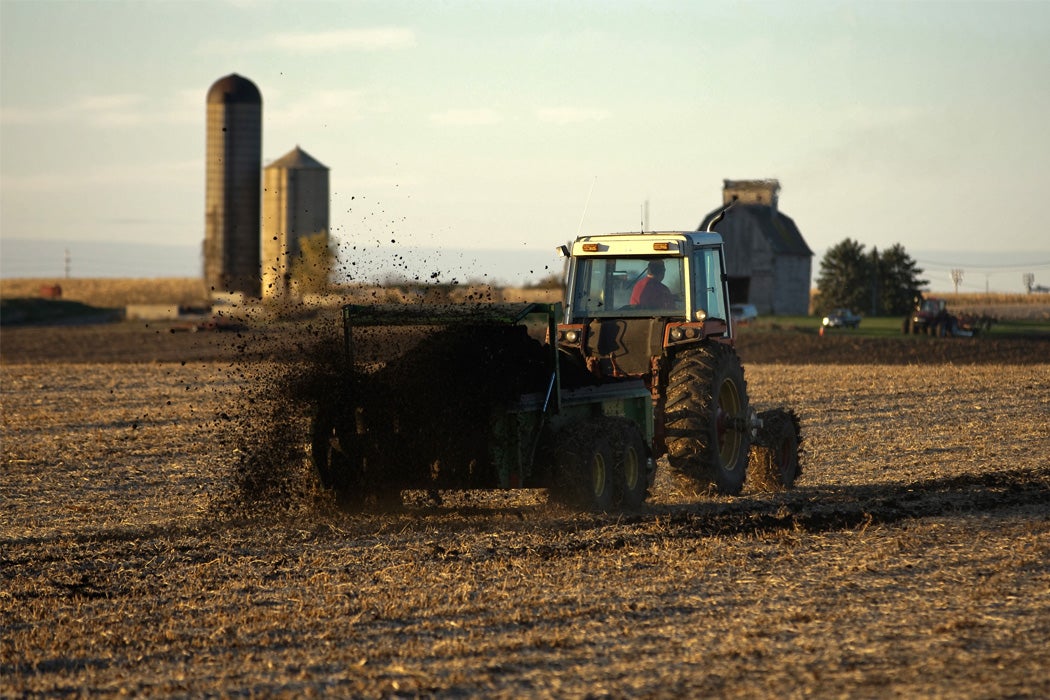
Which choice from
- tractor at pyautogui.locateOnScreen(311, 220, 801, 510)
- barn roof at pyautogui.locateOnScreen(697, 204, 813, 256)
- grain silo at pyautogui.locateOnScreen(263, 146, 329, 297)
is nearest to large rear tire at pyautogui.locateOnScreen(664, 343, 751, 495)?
tractor at pyautogui.locateOnScreen(311, 220, 801, 510)

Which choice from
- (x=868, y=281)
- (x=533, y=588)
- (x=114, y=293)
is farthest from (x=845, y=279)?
(x=533, y=588)

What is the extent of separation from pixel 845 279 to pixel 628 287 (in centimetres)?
5803

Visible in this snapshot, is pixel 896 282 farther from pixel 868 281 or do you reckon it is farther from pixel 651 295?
pixel 651 295

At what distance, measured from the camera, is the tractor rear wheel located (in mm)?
14180

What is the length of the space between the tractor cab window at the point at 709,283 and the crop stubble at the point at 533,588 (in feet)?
5.99

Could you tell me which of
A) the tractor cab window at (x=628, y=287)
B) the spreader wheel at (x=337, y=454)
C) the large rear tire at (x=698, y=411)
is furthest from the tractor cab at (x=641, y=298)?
the spreader wheel at (x=337, y=454)

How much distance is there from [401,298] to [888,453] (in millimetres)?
6358

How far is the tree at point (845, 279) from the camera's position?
69688 mm

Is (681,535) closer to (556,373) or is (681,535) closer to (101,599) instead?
(556,373)

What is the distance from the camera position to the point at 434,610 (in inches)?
324

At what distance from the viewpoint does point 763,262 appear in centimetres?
7006

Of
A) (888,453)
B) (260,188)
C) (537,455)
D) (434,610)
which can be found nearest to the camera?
(434,610)

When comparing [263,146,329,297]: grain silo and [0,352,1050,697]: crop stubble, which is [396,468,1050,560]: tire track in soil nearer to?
[0,352,1050,697]: crop stubble

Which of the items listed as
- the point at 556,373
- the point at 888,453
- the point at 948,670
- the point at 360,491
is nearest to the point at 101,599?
the point at 360,491
